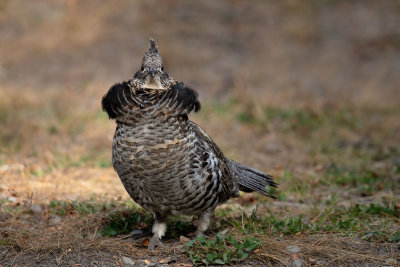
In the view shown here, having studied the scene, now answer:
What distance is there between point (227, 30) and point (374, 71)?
168 inches

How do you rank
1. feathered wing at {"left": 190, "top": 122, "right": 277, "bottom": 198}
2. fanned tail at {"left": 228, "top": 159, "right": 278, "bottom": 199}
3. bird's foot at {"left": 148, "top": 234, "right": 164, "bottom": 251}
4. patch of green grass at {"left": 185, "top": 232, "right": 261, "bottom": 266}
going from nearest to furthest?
1. patch of green grass at {"left": 185, "top": 232, "right": 261, "bottom": 266}
2. bird's foot at {"left": 148, "top": 234, "right": 164, "bottom": 251}
3. feathered wing at {"left": 190, "top": 122, "right": 277, "bottom": 198}
4. fanned tail at {"left": 228, "top": 159, "right": 278, "bottom": 199}

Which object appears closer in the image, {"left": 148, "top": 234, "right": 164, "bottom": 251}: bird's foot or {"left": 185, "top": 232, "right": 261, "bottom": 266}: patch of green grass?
{"left": 185, "top": 232, "right": 261, "bottom": 266}: patch of green grass

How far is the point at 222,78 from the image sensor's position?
1180cm

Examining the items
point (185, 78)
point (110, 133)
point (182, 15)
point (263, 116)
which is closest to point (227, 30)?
point (182, 15)

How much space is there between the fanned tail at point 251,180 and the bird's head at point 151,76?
4.16 feet

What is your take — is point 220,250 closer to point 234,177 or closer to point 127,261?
point 127,261

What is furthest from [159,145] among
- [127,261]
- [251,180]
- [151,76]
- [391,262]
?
[391,262]

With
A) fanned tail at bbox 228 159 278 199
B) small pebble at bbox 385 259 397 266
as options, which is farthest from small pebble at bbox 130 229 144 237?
small pebble at bbox 385 259 397 266

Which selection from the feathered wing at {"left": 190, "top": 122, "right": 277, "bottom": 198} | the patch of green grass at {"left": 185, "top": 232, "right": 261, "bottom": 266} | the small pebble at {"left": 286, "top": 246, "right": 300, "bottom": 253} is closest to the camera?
the patch of green grass at {"left": 185, "top": 232, "right": 261, "bottom": 266}

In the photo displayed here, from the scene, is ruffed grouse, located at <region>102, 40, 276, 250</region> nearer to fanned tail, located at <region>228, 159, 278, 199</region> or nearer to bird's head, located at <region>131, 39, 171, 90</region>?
bird's head, located at <region>131, 39, 171, 90</region>

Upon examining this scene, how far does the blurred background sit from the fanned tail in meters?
1.28

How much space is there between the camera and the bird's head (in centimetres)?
389

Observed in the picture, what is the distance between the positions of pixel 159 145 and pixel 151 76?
→ 52 centimetres

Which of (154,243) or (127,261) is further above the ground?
(154,243)
